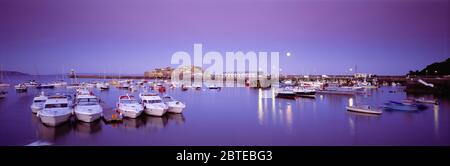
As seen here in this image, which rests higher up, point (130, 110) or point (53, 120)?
point (130, 110)

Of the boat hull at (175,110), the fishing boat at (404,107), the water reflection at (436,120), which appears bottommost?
the water reflection at (436,120)

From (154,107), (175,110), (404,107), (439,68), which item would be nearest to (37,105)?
(154,107)

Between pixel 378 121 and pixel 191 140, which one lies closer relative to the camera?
pixel 191 140

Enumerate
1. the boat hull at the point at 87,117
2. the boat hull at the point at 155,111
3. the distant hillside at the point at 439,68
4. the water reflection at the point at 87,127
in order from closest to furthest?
1. the water reflection at the point at 87,127
2. the boat hull at the point at 87,117
3. the boat hull at the point at 155,111
4. the distant hillside at the point at 439,68

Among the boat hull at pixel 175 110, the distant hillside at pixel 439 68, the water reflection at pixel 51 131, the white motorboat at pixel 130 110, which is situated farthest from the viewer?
the distant hillside at pixel 439 68

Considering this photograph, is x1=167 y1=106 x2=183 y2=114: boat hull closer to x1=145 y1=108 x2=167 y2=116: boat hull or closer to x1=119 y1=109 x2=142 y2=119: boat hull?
x1=145 y1=108 x2=167 y2=116: boat hull

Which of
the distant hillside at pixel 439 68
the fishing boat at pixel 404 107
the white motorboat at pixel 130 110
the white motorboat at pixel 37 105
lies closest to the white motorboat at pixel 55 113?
the white motorboat at pixel 130 110

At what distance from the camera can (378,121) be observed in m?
11.9

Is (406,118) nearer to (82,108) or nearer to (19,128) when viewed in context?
(82,108)

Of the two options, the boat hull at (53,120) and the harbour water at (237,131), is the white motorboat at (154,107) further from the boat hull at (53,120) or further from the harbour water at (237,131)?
the boat hull at (53,120)

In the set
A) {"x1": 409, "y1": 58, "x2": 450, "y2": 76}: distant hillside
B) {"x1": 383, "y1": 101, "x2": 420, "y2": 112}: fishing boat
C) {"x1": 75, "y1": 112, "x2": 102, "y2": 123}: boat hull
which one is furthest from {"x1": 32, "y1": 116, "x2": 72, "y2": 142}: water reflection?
{"x1": 409, "y1": 58, "x2": 450, "y2": 76}: distant hillside

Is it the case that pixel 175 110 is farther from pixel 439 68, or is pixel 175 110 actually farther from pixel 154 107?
pixel 439 68
